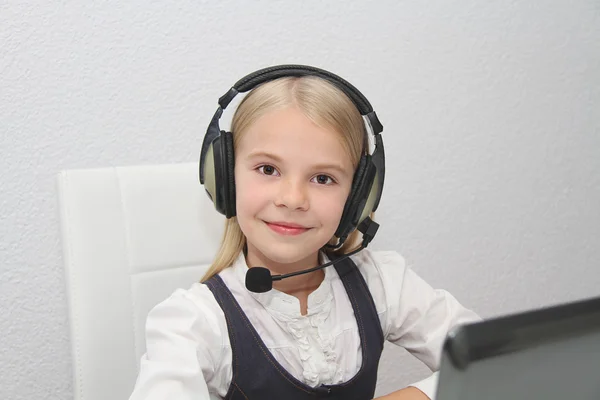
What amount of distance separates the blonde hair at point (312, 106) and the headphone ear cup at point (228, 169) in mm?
35

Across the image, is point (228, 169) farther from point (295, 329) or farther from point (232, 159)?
point (295, 329)

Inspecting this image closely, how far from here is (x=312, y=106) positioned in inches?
32.2

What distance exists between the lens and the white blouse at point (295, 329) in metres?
0.75

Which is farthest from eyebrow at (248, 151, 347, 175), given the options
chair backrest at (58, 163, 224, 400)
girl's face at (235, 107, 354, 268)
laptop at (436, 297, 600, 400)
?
laptop at (436, 297, 600, 400)

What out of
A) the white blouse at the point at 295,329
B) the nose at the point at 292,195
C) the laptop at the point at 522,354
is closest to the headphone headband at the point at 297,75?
the nose at the point at 292,195

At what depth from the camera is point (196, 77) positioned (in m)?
1.29

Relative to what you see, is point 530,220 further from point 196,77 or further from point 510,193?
point 196,77

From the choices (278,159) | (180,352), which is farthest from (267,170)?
(180,352)

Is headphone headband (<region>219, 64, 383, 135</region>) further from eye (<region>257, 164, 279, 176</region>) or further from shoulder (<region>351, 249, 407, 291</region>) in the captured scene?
shoulder (<region>351, 249, 407, 291</region>)

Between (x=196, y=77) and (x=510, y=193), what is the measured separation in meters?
0.83

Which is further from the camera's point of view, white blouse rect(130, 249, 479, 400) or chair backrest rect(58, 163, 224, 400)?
chair backrest rect(58, 163, 224, 400)

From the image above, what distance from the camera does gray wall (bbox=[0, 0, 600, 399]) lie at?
1.20 metres

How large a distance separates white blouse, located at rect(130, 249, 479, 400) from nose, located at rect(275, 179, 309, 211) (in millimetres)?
156

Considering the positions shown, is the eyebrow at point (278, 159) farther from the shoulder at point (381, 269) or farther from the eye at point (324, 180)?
the shoulder at point (381, 269)
